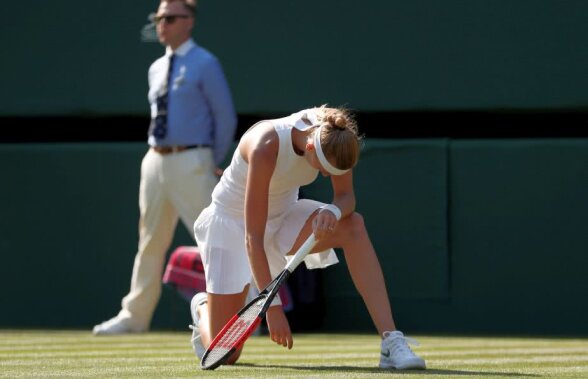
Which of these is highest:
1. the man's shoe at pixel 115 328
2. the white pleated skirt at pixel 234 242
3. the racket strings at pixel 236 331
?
the white pleated skirt at pixel 234 242

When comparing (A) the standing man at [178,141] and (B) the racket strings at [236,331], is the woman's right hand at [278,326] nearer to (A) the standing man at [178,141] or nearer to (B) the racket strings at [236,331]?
(B) the racket strings at [236,331]

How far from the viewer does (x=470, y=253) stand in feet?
34.9

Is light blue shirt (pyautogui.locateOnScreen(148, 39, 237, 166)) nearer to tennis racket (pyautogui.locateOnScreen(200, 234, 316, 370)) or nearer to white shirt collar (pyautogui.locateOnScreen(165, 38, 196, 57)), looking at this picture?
white shirt collar (pyautogui.locateOnScreen(165, 38, 196, 57))

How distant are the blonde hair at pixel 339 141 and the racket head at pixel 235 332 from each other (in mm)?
628

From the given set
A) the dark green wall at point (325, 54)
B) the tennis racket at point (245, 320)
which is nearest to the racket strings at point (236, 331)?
the tennis racket at point (245, 320)

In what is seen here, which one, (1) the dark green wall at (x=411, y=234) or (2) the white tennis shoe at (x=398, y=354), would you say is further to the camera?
(1) the dark green wall at (x=411, y=234)

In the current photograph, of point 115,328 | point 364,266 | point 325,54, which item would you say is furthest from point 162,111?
point 364,266

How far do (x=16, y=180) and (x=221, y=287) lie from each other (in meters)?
5.10

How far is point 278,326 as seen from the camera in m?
6.10

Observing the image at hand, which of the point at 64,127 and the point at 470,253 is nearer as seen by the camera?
the point at 470,253

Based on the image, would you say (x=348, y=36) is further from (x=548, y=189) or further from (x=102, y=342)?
(x=102, y=342)

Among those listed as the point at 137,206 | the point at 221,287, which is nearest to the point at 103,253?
the point at 137,206

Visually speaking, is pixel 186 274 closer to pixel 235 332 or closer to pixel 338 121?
pixel 235 332

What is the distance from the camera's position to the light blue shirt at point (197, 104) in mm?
9648
